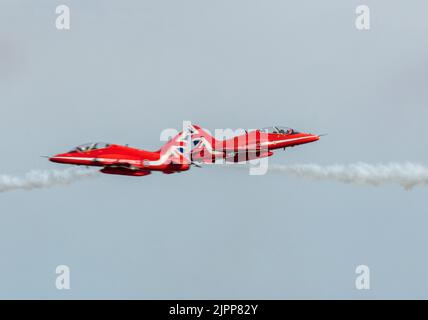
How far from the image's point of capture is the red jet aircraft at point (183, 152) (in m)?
123

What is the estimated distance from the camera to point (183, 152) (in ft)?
417

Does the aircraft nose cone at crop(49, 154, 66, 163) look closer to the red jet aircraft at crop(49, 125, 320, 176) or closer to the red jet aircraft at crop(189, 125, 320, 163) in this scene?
the red jet aircraft at crop(49, 125, 320, 176)

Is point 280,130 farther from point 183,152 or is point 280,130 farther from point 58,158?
point 58,158

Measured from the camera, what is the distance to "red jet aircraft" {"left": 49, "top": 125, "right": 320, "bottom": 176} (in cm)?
12262

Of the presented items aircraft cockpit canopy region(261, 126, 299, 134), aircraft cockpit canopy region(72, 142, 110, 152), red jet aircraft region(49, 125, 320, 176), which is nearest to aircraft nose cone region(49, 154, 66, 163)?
red jet aircraft region(49, 125, 320, 176)

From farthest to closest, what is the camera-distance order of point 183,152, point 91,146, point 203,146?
point 203,146 < point 183,152 < point 91,146

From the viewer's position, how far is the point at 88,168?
410 ft

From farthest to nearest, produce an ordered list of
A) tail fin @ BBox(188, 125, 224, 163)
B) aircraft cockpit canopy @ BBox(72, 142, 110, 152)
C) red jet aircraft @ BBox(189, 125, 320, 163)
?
tail fin @ BBox(188, 125, 224, 163), red jet aircraft @ BBox(189, 125, 320, 163), aircraft cockpit canopy @ BBox(72, 142, 110, 152)

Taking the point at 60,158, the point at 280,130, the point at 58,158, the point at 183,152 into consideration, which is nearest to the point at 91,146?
the point at 60,158

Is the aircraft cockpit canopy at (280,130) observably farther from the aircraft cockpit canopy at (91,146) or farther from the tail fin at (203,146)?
the aircraft cockpit canopy at (91,146)
